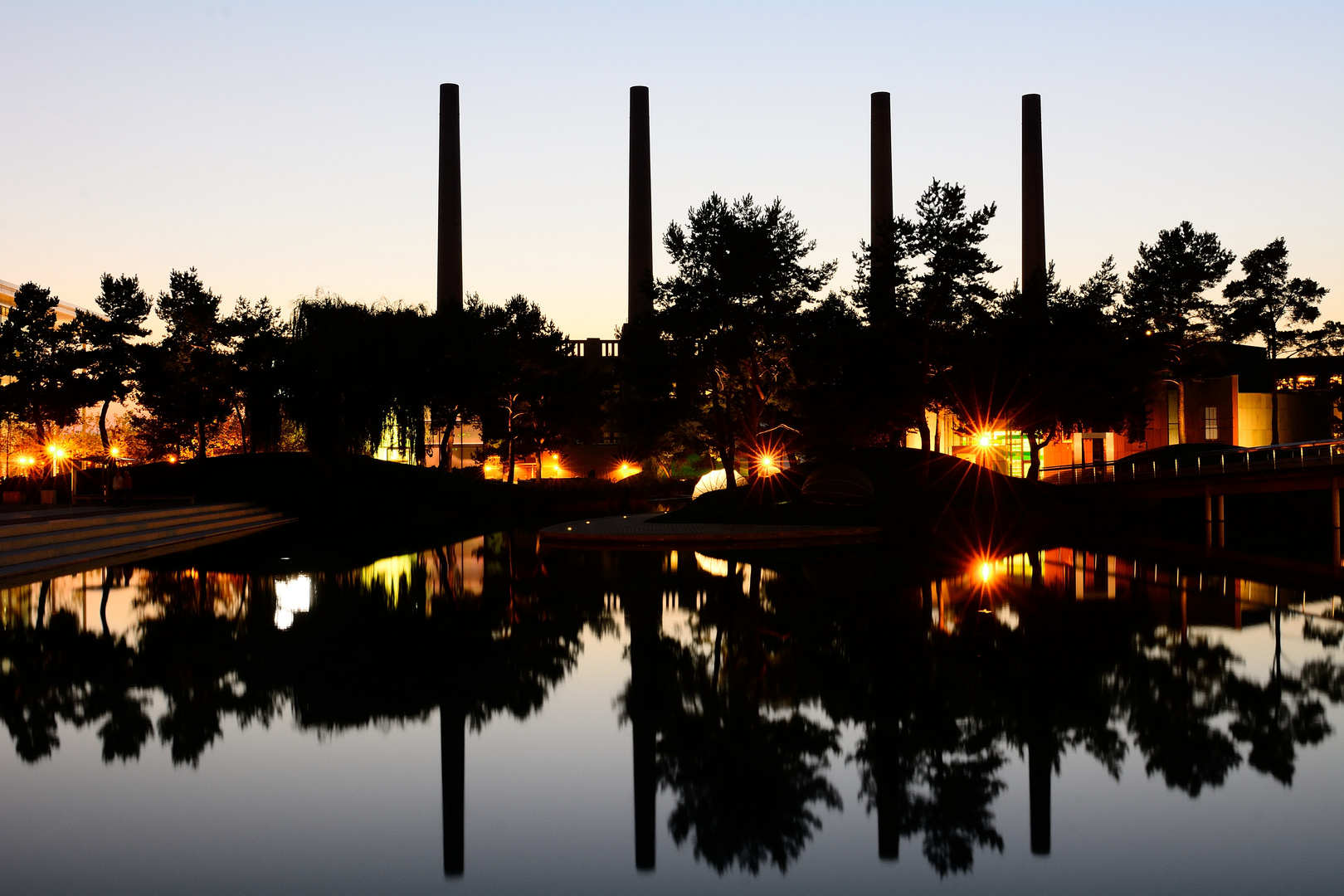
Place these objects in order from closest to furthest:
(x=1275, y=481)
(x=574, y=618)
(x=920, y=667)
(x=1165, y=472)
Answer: (x=920, y=667), (x=574, y=618), (x=1275, y=481), (x=1165, y=472)

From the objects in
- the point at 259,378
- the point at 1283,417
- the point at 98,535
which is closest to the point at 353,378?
the point at 259,378

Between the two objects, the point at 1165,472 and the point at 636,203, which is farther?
the point at 636,203

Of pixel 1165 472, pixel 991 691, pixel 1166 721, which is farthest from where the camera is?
pixel 1165 472

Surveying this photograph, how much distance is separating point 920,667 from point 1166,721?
110 inches

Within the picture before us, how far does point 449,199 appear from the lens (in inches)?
2362

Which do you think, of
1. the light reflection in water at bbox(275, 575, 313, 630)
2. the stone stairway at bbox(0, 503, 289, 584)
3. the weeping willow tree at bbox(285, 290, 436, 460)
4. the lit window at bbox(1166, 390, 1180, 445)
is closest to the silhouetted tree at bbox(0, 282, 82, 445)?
the weeping willow tree at bbox(285, 290, 436, 460)

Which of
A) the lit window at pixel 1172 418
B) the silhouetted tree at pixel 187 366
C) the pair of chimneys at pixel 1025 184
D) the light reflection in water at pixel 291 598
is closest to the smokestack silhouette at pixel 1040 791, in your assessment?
the light reflection in water at pixel 291 598

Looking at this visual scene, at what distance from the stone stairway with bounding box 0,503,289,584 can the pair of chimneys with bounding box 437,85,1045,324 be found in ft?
81.1

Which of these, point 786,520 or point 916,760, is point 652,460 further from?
point 916,760

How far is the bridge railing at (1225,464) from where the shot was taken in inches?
1195

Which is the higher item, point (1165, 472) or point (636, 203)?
point (636, 203)

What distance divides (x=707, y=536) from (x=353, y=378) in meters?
20.9

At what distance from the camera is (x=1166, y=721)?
9.02m

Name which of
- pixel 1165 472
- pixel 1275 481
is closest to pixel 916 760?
pixel 1275 481
